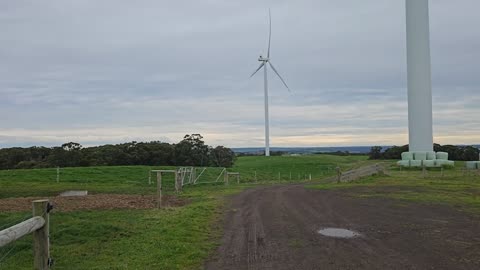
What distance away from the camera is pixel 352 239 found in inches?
424

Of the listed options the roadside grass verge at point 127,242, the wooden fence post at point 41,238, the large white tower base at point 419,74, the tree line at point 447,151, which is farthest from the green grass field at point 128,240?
the tree line at point 447,151

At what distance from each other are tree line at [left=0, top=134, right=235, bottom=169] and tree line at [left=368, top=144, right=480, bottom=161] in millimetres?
42570

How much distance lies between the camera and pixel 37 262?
6926 millimetres

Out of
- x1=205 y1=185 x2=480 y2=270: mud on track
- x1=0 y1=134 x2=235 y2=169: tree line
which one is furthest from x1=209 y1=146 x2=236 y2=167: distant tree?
x1=205 y1=185 x2=480 y2=270: mud on track

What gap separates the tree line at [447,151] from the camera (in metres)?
84.0

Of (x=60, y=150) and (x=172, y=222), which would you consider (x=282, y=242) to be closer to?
(x=172, y=222)

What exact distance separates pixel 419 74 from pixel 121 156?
127 feet

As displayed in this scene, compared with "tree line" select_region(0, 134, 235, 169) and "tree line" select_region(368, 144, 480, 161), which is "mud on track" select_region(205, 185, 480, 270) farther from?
"tree line" select_region(368, 144, 480, 161)

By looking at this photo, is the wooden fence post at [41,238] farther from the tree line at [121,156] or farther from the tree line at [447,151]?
the tree line at [447,151]

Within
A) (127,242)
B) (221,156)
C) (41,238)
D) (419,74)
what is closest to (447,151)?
(419,74)

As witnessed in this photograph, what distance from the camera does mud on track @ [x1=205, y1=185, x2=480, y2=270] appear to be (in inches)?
338

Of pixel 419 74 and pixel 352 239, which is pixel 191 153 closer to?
pixel 419 74

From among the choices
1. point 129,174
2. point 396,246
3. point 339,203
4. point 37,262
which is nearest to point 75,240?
point 37,262

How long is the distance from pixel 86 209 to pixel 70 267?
873 cm
